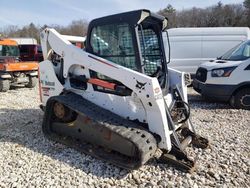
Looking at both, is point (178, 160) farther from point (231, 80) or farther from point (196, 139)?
point (231, 80)

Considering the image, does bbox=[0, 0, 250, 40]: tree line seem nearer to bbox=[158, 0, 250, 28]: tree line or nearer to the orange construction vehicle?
bbox=[158, 0, 250, 28]: tree line

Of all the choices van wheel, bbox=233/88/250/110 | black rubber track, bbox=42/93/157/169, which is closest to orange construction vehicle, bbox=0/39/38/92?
black rubber track, bbox=42/93/157/169

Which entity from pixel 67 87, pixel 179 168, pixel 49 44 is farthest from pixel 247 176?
pixel 49 44

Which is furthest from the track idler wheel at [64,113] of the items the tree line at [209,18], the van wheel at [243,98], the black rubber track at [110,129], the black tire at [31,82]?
the tree line at [209,18]

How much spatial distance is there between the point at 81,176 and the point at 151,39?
8.76ft

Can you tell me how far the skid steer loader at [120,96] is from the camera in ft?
14.1

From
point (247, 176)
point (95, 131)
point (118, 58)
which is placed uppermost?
point (118, 58)

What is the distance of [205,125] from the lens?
6.61 m

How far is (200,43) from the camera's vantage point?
11836mm

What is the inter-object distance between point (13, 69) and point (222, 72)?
7.70m

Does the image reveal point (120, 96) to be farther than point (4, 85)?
No

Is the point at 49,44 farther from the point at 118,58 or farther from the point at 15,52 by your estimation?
the point at 15,52

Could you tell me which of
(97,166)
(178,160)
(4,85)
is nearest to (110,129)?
(97,166)

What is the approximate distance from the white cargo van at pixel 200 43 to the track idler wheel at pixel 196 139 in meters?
6.77
